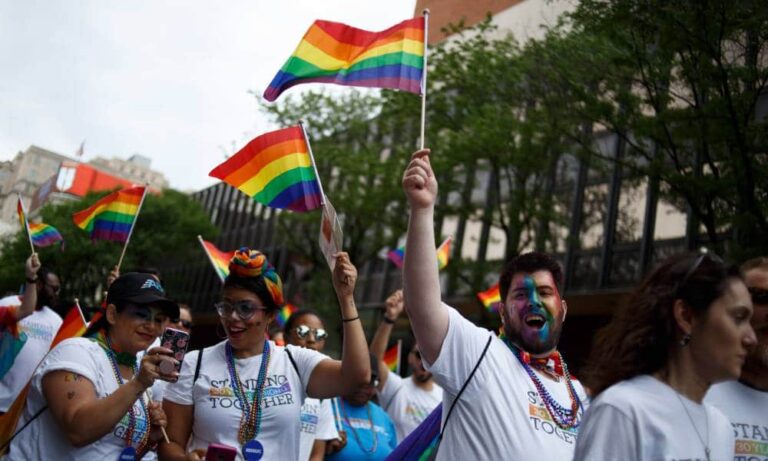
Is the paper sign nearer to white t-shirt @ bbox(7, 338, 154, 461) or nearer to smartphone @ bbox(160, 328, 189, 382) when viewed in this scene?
smartphone @ bbox(160, 328, 189, 382)

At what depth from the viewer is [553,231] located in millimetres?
18375

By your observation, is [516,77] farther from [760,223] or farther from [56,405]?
[56,405]

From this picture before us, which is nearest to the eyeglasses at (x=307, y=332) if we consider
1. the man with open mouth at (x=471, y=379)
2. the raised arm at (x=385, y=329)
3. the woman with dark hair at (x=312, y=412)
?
the woman with dark hair at (x=312, y=412)

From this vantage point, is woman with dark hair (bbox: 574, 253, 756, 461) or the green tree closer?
woman with dark hair (bbox: 574, 253, 756, 461)

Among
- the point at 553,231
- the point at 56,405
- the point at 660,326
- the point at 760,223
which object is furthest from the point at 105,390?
the point at 553,231

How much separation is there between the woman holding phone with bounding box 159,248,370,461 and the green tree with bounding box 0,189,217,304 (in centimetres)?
1831

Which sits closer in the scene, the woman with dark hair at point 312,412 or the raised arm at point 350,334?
the raised arm at point 350,334

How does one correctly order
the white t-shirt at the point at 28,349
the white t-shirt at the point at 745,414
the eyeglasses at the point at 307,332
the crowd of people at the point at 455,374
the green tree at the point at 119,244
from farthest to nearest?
1. the green tree at the point at 119,244
2. the white t-shirt at the point at 28,349
3. the eyeglasses at the point at 307,332
4. the white t-shirt at the point at 745,414
5. the crowd of people at the point at 455,374

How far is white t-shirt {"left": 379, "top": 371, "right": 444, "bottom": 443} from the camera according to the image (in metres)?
7.62

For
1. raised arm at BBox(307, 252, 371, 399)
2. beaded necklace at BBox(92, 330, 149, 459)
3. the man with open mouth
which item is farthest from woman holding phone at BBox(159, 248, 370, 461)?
the man with open mouth

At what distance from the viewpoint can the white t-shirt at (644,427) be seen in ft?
7.56

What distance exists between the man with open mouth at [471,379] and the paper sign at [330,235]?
0.96 m

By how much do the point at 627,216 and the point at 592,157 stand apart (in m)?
3.89

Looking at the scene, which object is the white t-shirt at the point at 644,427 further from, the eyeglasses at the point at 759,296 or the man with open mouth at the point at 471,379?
the eyeglasses at the point at 759,296
